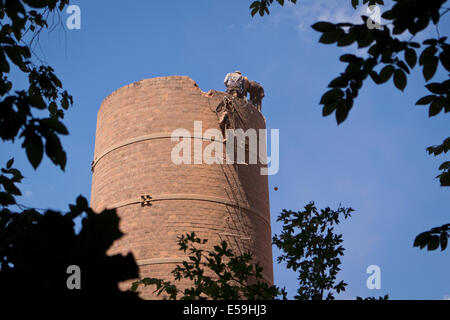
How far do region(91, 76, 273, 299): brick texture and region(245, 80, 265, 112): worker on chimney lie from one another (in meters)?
0.91

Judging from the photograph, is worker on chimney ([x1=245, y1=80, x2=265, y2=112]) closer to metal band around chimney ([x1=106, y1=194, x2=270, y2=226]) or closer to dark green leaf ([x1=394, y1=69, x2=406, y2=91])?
metal band around chimney ([x1=106, y1=194, x2=270, y2=226])

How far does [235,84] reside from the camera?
19.1m

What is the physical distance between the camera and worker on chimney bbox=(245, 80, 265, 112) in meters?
19.8

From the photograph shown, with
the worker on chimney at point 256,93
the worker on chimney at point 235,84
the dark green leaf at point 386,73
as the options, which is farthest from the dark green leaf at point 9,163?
the worker on chimney at point 256,93

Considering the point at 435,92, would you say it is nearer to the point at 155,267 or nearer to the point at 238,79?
the point at 155,267

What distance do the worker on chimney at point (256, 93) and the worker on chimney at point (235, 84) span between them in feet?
1.62

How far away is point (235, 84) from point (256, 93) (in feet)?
4.01

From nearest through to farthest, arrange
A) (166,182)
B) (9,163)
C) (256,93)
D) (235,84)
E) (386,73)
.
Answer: (386,73) < (9,163) < (166,182) < (235,84) < (256,93)

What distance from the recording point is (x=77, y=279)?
2.77 metres

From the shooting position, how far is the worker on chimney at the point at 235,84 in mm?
19031

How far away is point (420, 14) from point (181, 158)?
1399 centimetres

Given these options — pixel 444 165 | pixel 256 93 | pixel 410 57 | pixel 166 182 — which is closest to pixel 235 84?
pixel 256 93

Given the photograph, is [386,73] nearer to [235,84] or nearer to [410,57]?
[410,57]
